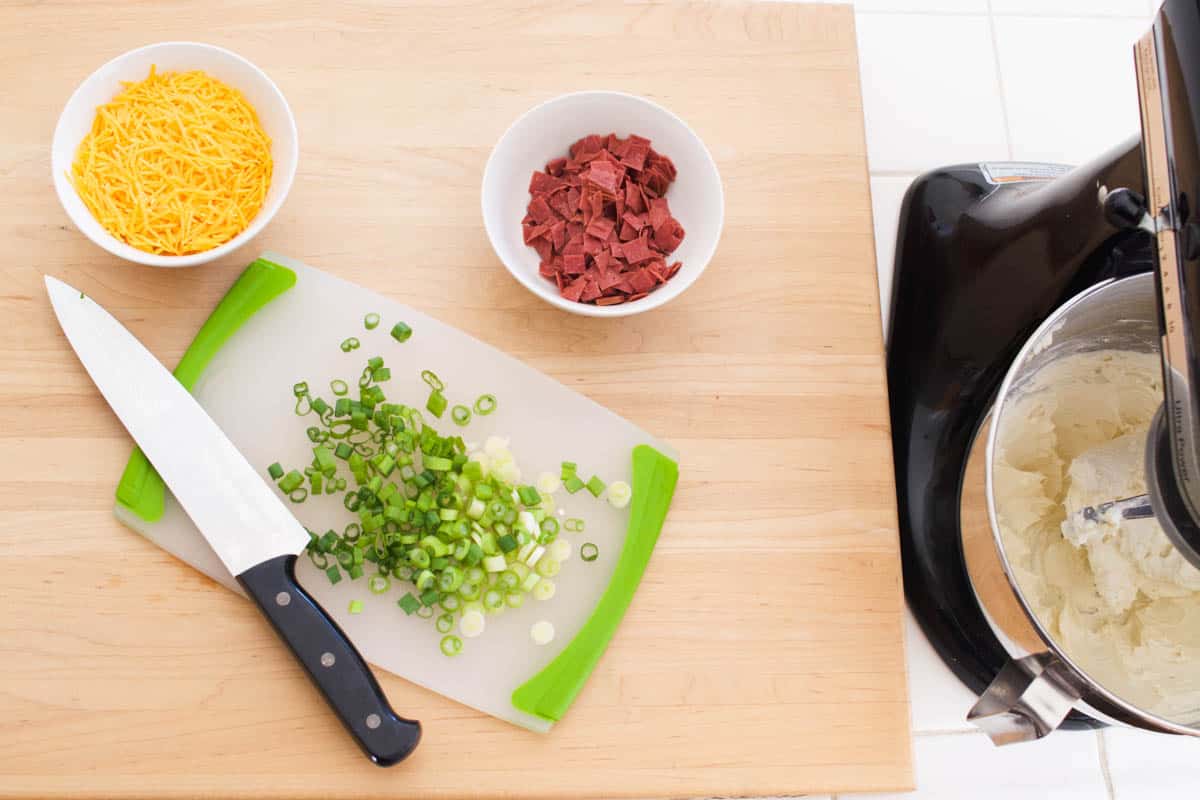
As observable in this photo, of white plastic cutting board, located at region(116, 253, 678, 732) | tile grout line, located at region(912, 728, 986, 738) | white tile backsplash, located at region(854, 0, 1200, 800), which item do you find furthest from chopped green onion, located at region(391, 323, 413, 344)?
tile grout line, located at region(912, 728, 986, 738)

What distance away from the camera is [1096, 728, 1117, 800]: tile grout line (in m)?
1.24

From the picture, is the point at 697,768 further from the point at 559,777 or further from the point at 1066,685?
the point at 1066,685

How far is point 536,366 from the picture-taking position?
1.03 meters

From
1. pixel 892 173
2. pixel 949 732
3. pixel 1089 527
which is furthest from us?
pixel 892 173

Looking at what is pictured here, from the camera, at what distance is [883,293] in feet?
4.17

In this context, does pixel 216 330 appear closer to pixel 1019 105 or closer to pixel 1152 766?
pixel 1019 105

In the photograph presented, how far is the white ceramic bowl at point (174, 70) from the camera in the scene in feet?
3.09

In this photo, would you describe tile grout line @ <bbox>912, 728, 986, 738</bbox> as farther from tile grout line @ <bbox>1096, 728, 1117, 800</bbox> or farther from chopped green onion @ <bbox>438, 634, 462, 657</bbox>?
chopped green onion @ <bbox>438, 634, 462, 657</bbox>

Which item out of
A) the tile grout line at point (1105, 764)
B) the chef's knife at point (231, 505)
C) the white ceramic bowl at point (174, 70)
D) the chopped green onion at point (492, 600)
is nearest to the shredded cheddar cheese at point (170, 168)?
the white ceramic bowl at point (174, 70)

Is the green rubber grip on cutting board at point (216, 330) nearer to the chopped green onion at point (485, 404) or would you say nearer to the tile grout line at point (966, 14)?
the chopped green onion at point (485, 404)

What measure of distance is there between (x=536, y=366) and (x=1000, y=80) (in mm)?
853

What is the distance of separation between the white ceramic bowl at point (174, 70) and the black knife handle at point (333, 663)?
34 cm

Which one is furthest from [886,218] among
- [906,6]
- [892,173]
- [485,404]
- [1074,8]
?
[485,404]

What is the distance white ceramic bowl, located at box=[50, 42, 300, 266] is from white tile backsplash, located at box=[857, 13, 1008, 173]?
2.63 ft
